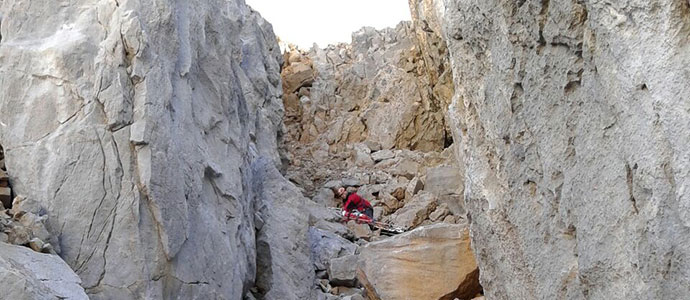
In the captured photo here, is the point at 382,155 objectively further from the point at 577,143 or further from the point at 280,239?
the point at 577,143

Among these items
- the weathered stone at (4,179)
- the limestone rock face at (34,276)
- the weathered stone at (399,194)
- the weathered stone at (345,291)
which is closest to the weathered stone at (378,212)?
the weathered stone at (399,194)

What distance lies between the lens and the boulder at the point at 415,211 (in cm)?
1551

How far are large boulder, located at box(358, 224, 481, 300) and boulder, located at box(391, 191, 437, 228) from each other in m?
3.71

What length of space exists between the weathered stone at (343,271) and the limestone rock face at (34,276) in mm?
5933

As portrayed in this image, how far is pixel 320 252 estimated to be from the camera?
13.1 m

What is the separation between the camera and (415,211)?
618 inches

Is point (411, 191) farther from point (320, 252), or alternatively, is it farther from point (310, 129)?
point (310, 129)

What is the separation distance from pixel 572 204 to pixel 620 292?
835 mm

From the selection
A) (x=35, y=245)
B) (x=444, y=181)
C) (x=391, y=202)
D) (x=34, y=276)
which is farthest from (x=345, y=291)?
(x=34, y=276)

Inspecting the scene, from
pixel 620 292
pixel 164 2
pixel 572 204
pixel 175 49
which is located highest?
pixel 164 2

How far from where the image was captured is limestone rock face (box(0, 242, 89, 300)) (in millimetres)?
5695

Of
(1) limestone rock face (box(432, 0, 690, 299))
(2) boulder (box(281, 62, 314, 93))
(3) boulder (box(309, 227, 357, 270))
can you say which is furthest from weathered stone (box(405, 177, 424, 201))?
(2) boulder (box(281, 62, 314, 93))

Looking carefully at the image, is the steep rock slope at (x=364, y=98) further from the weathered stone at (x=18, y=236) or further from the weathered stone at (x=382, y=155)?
the weathered stone at (x=18, y=236)

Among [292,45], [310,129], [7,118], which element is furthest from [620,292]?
[292,45]
